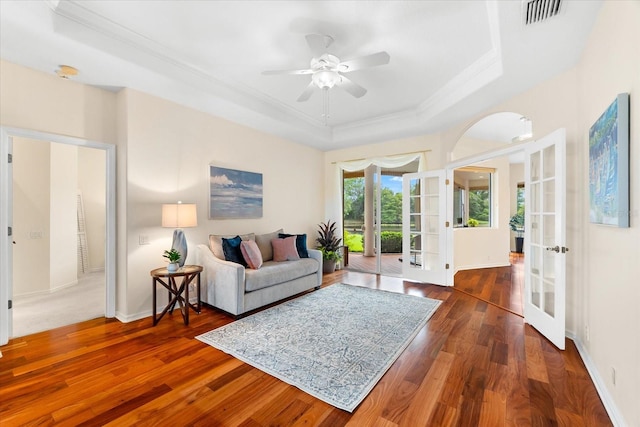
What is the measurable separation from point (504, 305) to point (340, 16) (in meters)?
4.07

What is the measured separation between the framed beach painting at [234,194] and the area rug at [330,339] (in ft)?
5.59

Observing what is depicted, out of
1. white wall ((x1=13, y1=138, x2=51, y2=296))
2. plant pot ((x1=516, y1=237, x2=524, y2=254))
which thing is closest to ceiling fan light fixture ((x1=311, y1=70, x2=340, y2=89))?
white wall ((x1=13, y1=138, x2=51, y2=296))

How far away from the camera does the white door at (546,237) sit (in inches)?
102

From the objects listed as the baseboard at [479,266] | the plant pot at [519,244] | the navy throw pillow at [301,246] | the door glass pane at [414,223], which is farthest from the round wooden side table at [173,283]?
the plant pot at [519,244]

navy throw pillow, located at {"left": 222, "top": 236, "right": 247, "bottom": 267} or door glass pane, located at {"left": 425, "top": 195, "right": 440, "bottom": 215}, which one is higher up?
door glass pane, located at {"left": 425, "top": 195, "right": 440, "bottom": 215}

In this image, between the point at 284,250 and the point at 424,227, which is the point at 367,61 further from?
the point at 424,227

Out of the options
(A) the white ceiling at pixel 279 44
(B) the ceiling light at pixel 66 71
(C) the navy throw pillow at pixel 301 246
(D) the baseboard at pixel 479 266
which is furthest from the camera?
(D) the baseboard at pixel 479 266

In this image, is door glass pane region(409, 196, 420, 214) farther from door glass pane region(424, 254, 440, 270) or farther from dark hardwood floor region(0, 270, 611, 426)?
dark hardwood floor region(0, 270, 611, 426)

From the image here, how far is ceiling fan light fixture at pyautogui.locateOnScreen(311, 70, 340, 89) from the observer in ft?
9.07

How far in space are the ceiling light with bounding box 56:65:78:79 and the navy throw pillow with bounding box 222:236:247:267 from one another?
2.39 metres

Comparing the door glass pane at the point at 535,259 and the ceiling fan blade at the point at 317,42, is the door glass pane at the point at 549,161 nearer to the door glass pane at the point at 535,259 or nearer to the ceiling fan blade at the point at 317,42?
the door glass pane at the point at 535,259

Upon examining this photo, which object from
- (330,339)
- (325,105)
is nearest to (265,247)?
(330,339)

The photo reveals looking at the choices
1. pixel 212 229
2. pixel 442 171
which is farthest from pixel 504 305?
pixel 212 229

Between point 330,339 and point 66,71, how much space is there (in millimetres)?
3833
